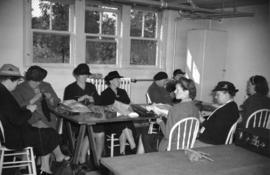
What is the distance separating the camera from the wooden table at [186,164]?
143 centimetres

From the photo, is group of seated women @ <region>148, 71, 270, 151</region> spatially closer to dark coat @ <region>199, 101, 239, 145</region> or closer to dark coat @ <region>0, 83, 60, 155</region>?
dark coat @ <region>199, 101, 239, 145</region>

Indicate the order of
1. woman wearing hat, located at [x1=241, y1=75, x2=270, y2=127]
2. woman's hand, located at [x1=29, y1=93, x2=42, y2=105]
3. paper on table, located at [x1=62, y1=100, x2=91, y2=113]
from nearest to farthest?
paper on table, located at [x1=62, y1=100, x2=91, y2=113], woman's hand, located at [x1=29, y1=93, x2=42, y2=105], woman wearing hat, located at [x1=241, y1=75, x2=270, y2=127]

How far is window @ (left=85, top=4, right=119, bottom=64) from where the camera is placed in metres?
5.47

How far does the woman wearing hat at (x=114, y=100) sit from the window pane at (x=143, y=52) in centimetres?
191

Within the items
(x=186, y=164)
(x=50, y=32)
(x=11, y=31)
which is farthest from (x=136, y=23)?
(x=186, y=164)

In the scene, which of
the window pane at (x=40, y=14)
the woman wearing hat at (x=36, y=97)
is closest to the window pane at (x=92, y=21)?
the window pane at (x=40, y=14)

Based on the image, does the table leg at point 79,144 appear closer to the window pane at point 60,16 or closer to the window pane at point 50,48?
the window pane at point 50,48

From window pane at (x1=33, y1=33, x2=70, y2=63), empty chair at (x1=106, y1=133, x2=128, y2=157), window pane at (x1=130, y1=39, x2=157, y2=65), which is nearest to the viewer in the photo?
empty chair at (x1=106, y1=133, x2=128, y2=157)

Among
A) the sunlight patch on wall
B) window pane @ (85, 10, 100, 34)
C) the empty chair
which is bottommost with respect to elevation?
the empty chair

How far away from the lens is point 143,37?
6.13 m

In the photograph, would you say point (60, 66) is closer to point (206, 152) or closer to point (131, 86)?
point (131, 86)

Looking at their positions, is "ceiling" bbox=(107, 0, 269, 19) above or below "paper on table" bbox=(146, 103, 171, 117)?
above

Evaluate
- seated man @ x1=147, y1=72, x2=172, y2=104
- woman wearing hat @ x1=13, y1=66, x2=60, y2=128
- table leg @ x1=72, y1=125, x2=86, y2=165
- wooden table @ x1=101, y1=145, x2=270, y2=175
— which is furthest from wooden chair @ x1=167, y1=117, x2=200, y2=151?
seated man @ x1=147, y1=72, x2=172, y2=104

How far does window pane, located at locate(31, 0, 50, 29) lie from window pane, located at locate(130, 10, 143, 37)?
5.24ft
